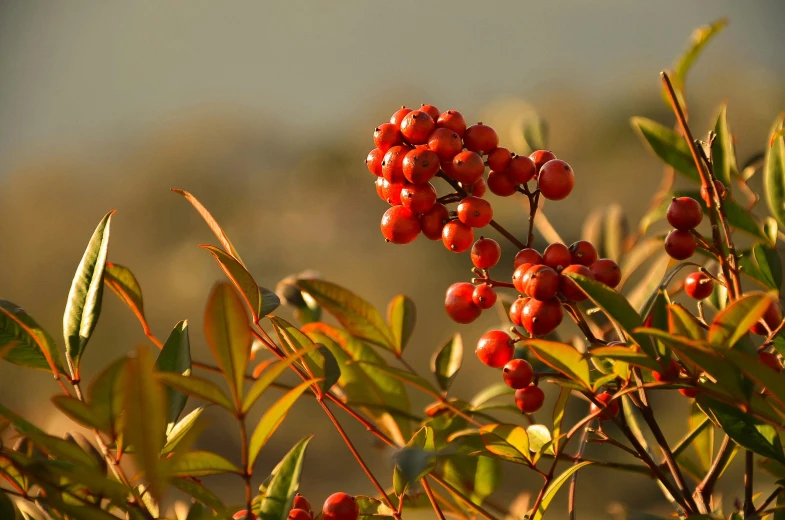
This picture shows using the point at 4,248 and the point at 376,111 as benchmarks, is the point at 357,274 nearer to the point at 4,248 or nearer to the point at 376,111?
the point at 376,111

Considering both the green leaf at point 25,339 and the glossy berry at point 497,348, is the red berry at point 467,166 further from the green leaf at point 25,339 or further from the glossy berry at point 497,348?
the green leaf at point 25,339

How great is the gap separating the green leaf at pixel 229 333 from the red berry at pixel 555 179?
0.54 feet

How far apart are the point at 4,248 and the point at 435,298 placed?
→ 0.94 m

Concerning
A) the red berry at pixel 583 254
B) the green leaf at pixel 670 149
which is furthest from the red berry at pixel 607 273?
the green leaf at pixel 670 149

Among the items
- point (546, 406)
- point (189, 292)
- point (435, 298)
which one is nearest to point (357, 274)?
point (435, 298)

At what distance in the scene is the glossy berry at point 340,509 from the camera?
28 cm

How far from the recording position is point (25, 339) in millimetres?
274

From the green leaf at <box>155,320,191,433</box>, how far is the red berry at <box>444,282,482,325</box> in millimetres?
115

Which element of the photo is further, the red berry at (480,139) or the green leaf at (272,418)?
the red berry at (480,139)

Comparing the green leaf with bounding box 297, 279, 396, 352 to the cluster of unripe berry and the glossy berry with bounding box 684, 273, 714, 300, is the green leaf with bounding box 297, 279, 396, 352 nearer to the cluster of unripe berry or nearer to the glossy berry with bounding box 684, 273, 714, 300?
the cluster of unripe berry

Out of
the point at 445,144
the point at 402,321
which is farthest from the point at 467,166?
the point at 402,321

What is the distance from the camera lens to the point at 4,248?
157 centimetres

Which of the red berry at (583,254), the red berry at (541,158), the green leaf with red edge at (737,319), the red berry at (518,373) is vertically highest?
the red berry at (541,158)

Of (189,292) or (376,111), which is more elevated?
(376,111)
